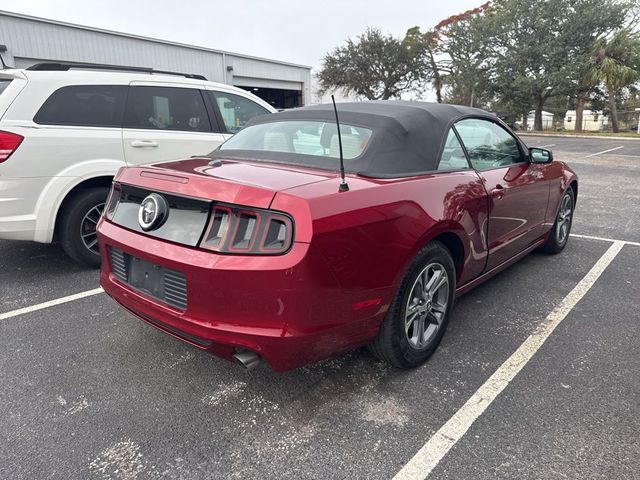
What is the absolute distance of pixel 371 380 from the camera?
8.68ft

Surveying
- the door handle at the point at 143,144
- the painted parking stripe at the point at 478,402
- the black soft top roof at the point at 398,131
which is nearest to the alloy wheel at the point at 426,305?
the painted parking stripe at the point at 478,402

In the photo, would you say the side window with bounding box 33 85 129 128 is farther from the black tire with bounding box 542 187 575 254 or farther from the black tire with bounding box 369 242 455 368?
the black tire with bounding box 542 187 575 254

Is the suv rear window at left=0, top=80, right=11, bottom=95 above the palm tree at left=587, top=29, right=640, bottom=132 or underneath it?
underneath

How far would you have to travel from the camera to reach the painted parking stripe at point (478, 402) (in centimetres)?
201

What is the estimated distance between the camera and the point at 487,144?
141 inches

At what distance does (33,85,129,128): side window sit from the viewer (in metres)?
4.11

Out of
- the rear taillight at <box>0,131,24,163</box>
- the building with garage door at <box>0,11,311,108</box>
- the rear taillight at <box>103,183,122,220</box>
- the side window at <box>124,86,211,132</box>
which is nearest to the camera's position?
the rear taillight at <box>103,183,122,220</box>

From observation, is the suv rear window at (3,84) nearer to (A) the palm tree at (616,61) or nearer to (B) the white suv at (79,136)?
(B) the white suv at (79,136)

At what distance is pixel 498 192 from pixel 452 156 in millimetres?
494

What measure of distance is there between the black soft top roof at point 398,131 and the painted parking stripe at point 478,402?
126 cm

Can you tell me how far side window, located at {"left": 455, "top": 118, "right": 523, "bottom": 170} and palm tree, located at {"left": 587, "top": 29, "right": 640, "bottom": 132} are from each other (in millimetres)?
30771

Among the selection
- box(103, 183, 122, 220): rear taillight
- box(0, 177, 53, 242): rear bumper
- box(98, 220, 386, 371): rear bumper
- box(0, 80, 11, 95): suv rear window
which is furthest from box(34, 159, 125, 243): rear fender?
box(98, 220, 386, 371): rear bumper

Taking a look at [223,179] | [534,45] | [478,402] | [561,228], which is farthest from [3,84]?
[534,45]

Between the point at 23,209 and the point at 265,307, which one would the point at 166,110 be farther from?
the point at 265,307
